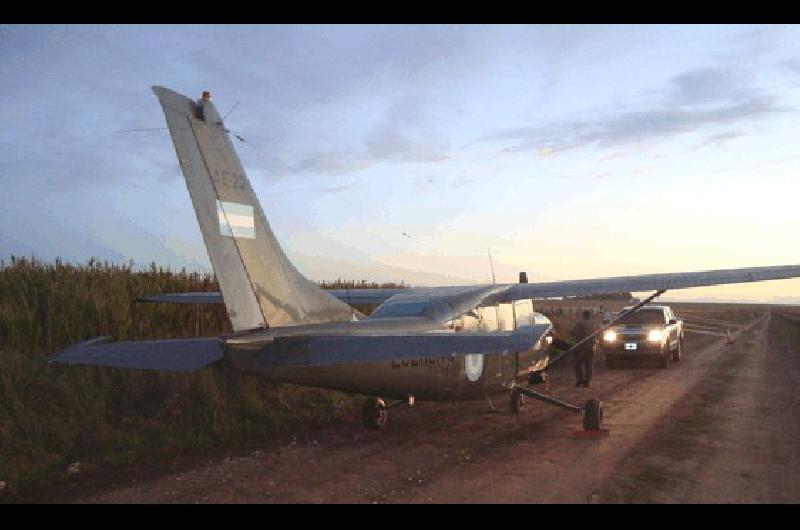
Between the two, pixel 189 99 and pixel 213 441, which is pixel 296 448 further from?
pixel 189 99

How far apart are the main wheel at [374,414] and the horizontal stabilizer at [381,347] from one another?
2885 mm

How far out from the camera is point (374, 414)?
1048cm

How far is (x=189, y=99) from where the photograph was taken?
8.05 meters

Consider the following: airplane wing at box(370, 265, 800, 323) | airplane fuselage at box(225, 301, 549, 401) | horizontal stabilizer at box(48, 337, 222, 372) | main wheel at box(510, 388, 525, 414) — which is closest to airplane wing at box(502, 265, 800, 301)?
airplane wing at box(370, 265, 800, 323)

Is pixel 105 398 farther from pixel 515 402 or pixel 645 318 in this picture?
pixel 645 318

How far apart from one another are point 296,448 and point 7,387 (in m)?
4.42

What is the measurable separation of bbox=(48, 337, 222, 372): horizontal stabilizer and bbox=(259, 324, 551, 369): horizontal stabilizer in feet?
2.29

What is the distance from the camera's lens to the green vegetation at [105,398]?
836cm

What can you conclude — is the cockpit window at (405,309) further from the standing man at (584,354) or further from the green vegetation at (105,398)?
the standing man at (584,354)

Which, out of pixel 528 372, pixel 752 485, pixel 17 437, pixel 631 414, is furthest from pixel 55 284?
pixel 752 485

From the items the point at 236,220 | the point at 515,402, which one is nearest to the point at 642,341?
the point at 515,402

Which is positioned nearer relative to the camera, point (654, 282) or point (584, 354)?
point (654, 282)

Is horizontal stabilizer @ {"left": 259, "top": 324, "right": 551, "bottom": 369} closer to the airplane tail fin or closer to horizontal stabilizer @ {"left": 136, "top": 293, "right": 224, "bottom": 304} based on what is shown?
the airplane tail fin

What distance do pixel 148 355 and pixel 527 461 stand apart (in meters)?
4.82
